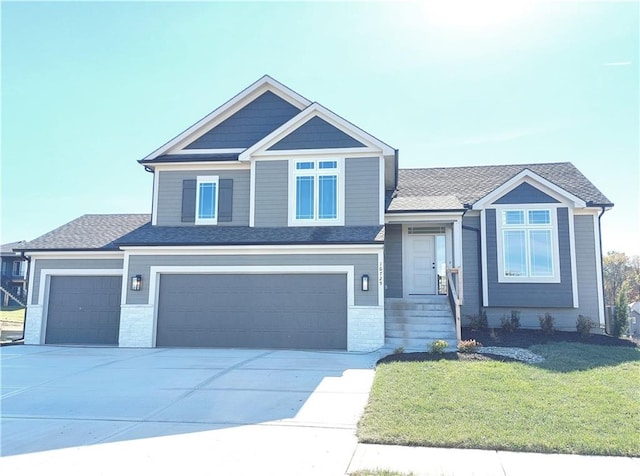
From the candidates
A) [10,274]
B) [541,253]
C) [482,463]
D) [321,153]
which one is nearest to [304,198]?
[321,153]

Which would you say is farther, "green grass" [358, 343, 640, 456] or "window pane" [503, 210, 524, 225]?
"window pane" [503, 210, 524, 225]

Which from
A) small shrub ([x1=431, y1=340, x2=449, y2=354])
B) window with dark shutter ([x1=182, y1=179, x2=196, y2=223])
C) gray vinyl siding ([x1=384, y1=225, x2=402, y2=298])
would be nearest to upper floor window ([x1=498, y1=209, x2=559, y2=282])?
gray vinyl siding ([x1=384, y1=225, x2=402, y2=298])

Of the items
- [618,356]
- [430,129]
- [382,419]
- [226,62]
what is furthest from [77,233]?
[618,356]

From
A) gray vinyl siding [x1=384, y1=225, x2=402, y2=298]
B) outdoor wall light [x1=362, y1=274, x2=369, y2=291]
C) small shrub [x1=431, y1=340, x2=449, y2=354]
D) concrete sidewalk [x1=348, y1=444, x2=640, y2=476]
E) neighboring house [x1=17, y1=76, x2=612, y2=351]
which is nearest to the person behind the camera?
concrete sidewalk [x1=348, y1=444, x2=640, y2=476]

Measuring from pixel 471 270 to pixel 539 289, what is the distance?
2029mm

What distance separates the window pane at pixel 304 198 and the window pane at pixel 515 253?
20.4ft

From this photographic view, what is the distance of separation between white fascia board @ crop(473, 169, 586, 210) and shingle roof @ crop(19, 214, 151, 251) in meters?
11.4

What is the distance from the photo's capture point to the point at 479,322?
1326 cm

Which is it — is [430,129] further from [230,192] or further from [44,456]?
[44,456]

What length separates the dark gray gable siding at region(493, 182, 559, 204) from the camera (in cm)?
1393

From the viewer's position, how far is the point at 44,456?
4672mm

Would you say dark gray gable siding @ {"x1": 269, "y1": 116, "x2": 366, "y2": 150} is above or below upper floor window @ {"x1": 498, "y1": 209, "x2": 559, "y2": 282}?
above

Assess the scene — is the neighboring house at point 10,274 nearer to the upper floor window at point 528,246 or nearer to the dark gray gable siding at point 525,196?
the upper floor window at point 528,246

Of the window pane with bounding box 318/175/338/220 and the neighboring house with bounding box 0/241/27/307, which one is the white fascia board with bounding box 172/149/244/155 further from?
the neighboring house with bounding box 0/241/27/307
